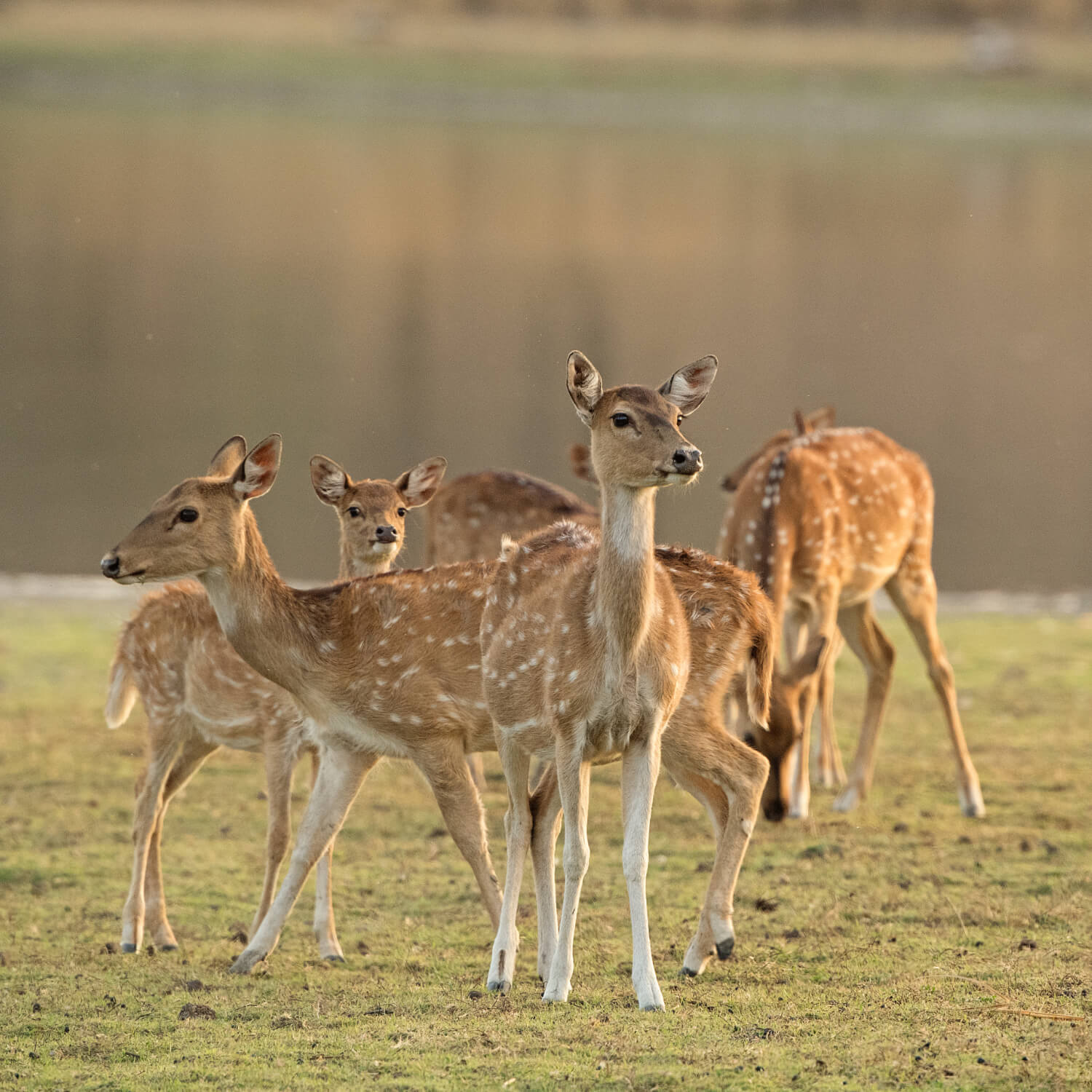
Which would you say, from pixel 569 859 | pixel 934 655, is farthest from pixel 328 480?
pixel 934 655

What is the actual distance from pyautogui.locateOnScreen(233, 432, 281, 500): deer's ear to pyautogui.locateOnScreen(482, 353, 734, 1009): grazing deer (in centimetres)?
109

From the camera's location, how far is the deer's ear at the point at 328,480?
8.07m

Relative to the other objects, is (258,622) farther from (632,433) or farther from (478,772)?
(478,772)

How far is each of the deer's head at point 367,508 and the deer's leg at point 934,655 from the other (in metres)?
3.22

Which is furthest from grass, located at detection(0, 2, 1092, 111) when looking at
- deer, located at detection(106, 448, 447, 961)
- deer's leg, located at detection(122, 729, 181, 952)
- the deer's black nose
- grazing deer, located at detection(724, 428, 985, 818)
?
the deer's black nose

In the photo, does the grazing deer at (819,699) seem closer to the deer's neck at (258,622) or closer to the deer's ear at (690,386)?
the deer's ear at (690,386)

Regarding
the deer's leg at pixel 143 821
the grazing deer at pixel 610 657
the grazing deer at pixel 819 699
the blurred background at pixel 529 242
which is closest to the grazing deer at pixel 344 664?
the grazing deer at pixel 610 657

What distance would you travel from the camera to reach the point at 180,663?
789 centimetres

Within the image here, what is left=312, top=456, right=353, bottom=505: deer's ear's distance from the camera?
8070 mm

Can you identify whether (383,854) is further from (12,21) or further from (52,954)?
(12,21)

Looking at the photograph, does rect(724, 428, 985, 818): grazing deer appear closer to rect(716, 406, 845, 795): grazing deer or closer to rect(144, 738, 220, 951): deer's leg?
rect(716, 406, 845, 795): grazing deer

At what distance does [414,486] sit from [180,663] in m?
1.23

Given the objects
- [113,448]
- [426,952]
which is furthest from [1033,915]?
[113,448]

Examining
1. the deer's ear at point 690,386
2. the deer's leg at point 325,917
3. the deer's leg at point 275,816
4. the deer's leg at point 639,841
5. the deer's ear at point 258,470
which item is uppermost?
the deer's ear at point 690,386
